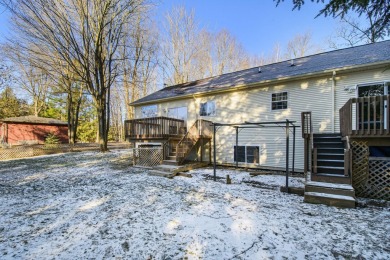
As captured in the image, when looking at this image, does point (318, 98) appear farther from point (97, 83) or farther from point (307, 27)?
point (307, 27)

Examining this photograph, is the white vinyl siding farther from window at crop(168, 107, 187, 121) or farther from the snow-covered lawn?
the snow-covered lawn

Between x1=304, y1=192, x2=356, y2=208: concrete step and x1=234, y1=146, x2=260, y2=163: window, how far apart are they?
4.66 meters

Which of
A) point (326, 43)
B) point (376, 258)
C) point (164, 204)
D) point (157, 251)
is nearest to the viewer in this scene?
point (376, 258)

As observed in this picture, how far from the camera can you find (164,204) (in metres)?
4.97

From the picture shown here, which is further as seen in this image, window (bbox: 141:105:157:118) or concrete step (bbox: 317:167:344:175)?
window (bbox: 141:105:157:118)

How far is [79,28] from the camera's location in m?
14.5

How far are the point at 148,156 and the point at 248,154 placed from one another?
5.51m

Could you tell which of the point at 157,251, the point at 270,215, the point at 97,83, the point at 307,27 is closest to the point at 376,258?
the point at 270,215

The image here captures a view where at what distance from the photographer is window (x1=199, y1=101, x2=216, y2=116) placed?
11.2 meters

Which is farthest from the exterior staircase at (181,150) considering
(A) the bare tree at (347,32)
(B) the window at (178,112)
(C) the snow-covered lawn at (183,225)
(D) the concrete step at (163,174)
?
(A) the bare tree at (347,32)

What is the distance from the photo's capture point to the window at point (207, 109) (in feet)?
36.8

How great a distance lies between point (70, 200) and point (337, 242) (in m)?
6.21

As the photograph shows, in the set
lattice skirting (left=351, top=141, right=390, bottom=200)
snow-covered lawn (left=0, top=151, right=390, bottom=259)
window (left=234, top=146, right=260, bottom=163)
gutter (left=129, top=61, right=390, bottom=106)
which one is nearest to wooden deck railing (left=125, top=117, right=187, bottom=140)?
gutter (left=129, top=61, right=390, bottom=106)

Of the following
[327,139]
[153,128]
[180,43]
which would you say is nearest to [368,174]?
[327,139]
